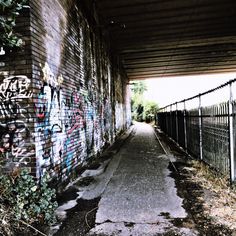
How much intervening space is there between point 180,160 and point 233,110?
12.7 ft

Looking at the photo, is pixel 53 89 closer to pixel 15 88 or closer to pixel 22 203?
pixel 15 88

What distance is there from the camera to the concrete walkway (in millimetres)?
3629

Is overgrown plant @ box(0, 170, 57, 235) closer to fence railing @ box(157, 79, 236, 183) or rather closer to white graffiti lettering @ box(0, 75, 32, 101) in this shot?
white graffiti lettering @ box(0, 75, 32, 101)

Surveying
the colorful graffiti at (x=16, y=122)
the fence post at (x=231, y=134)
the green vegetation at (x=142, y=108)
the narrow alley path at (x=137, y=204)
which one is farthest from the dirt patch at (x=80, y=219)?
the green vegetation at (x=142, y=108)

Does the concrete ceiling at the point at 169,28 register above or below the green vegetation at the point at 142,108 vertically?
above

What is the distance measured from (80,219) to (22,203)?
36.1 inches

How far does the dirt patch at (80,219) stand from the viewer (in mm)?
3662

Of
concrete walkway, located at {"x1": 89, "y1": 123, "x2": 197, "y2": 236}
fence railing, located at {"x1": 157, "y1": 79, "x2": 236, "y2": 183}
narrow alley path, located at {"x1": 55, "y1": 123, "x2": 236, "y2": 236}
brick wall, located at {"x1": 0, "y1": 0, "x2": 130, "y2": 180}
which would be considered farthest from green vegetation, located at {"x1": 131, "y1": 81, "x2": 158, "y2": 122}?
concrete walkway, located at {"x1": 89, "y1": 123, "x2": 197, "y2": 236}

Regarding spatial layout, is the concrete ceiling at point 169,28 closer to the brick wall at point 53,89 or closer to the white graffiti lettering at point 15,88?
the brick wall at point 53,89

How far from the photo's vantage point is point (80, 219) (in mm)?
4059

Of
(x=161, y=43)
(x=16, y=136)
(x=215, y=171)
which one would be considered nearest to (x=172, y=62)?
(x=161, y=43)

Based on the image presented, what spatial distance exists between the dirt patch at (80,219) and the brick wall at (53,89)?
2.61 ft

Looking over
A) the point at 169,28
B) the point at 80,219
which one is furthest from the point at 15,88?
the point at 169,28

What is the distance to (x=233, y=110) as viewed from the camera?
5020 millimetres
